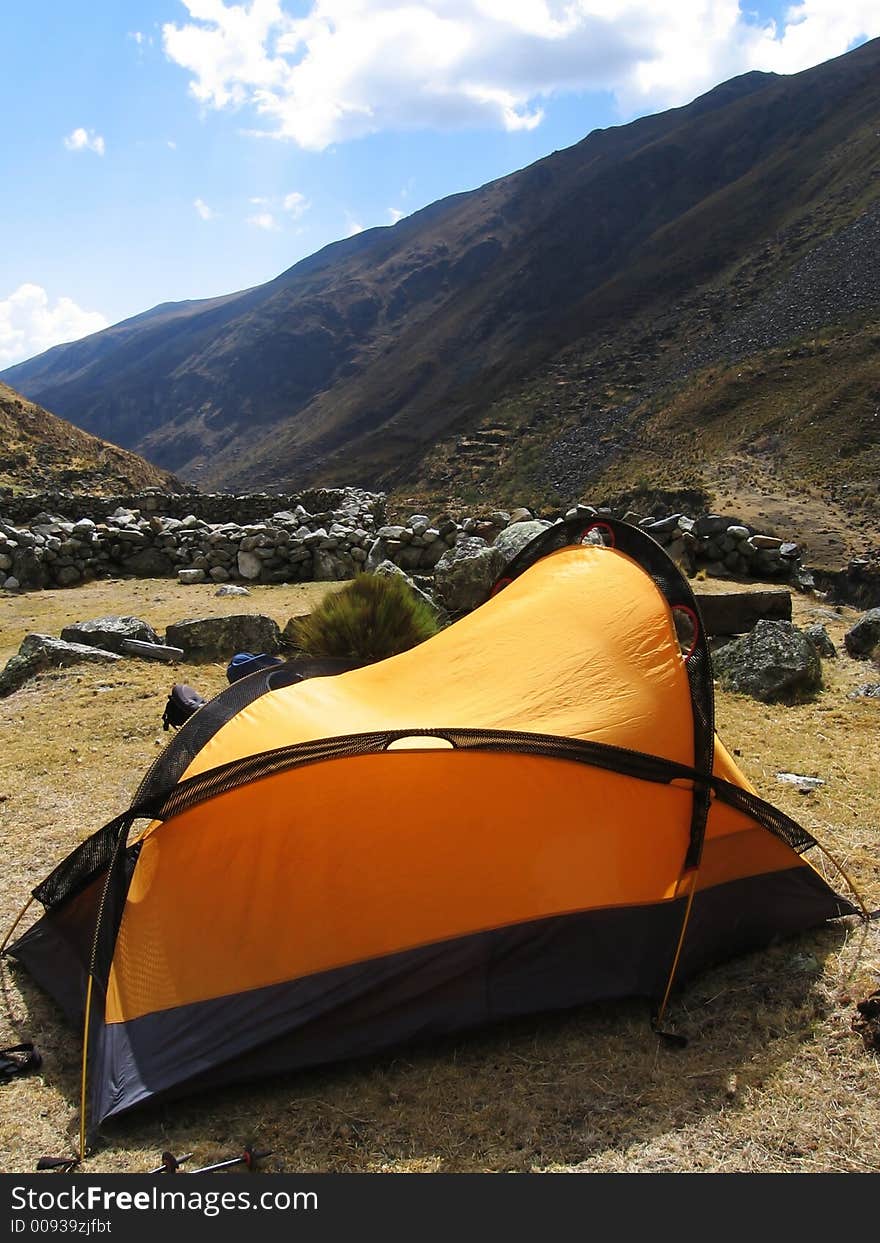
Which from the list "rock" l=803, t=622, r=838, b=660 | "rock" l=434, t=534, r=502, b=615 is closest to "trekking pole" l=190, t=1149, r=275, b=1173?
"rock" l=803, t=622, r=838, b=660

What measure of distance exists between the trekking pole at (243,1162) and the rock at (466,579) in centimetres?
806

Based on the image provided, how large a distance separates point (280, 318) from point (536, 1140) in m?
114

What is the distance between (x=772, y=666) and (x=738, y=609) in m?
1.82

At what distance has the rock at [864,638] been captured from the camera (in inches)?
344

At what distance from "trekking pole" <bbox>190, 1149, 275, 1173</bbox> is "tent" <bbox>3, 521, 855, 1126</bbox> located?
352 mm

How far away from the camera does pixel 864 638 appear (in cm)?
884

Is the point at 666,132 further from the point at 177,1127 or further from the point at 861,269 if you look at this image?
the point at 177,1127

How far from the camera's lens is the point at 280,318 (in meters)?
107

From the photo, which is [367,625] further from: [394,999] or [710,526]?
[710,526]

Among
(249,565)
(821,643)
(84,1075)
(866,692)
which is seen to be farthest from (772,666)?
(249,565)

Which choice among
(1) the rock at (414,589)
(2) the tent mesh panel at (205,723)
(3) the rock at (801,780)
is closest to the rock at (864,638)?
(3) the rock at (801,780)

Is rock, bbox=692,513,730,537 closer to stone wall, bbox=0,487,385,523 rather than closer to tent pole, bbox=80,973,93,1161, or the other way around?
stone wall, bbox=0,487,385,523

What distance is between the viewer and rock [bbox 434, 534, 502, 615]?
10.8 meters

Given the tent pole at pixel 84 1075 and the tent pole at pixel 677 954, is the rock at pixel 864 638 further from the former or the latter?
the tent pole at pixel 84 1075
